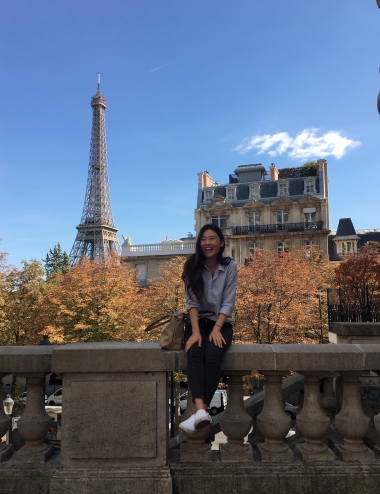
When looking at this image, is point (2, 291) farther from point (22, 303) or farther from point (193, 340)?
point (193, 340)

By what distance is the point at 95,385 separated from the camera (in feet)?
11.0

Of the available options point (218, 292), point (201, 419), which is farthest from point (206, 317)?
point (201, 419)

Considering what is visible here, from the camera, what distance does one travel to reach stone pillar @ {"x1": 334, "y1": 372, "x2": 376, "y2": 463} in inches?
128

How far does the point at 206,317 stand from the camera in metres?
3.62

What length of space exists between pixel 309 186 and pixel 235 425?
52.6 m

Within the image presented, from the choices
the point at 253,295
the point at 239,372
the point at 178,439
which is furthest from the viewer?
the point at 253,295

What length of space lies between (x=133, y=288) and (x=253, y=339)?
8095 millimetres

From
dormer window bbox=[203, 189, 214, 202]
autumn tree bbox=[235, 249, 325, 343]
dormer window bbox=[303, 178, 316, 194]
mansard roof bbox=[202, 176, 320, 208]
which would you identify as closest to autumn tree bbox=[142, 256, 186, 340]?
autumn tree bbox=[235, 249, 325, 343]

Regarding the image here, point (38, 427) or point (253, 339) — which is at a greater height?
point (38, 427)

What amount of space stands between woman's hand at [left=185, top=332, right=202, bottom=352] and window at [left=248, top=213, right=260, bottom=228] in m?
48.1

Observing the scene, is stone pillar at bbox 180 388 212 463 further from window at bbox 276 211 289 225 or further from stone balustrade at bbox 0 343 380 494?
window at bbox 276 211 289 225

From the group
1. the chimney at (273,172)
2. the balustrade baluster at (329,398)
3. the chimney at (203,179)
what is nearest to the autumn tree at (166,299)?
the balustrade baluster at (329,398)

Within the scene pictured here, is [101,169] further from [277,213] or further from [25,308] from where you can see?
[25,308]

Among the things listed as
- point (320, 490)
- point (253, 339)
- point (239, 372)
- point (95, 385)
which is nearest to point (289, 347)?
point (239, 372)
